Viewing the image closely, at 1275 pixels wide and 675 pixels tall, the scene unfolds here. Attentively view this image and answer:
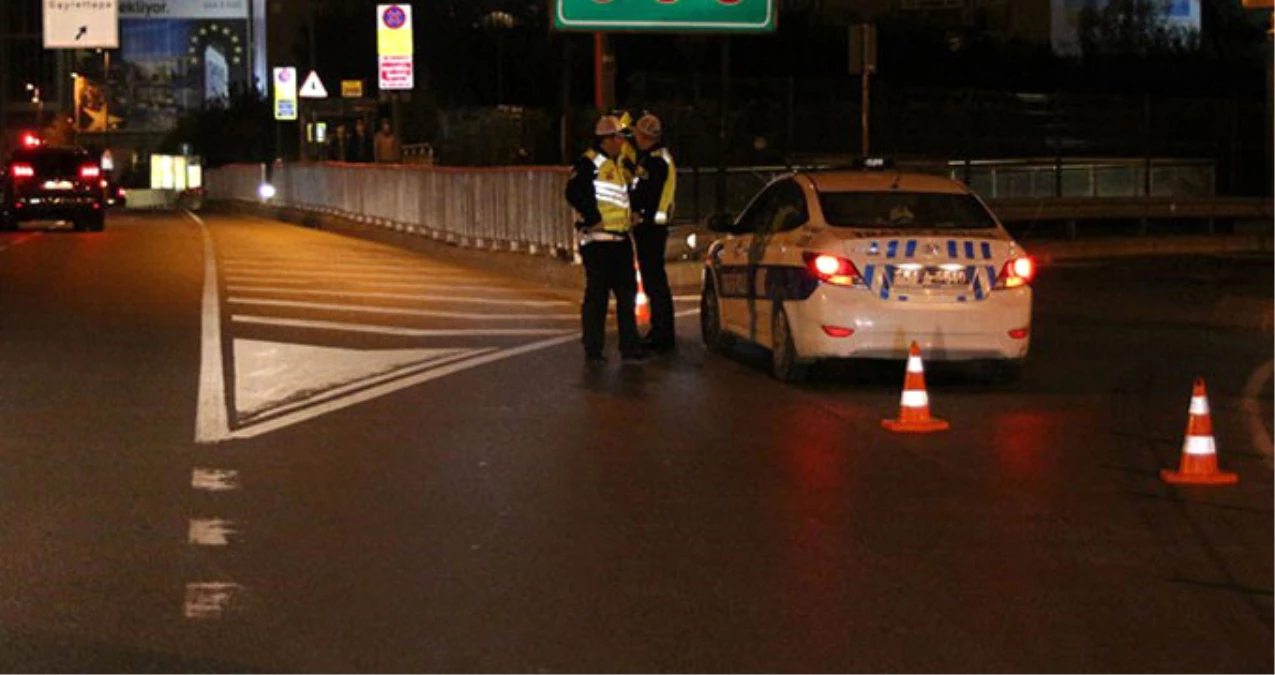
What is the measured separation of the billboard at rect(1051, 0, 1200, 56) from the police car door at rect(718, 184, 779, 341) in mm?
57322

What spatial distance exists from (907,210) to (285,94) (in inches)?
1739

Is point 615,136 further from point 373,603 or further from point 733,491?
point 373,603

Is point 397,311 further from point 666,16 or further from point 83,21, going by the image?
point 83,21

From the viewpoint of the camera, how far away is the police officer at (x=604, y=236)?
14.2 meters

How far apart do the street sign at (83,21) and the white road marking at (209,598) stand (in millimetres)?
44348

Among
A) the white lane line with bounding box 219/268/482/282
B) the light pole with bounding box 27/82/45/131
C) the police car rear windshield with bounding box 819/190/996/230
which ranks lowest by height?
the white lane line with bounding box 219/268/482/282

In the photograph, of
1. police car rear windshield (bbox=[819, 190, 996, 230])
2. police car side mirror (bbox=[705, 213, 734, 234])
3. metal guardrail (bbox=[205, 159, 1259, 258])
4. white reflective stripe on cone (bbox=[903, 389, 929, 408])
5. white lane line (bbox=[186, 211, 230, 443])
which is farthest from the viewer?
metal guardrail (bbox=[205, 159, 1259, 258])

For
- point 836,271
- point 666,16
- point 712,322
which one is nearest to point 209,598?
point 836,271

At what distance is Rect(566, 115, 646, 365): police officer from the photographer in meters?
14.2

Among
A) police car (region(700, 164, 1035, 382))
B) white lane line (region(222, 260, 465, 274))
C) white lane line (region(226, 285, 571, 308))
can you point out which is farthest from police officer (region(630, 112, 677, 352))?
white lane line (region(222, 260, 465, 274))

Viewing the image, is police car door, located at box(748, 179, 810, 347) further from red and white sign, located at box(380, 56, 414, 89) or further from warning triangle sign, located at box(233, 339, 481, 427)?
red and white sign, located at box(380, 56, 414, 89)

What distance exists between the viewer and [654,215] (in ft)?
48.8

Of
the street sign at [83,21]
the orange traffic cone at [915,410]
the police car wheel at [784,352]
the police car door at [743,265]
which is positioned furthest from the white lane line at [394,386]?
the street sign at [83,21]

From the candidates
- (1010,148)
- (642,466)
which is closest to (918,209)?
(642,466)
